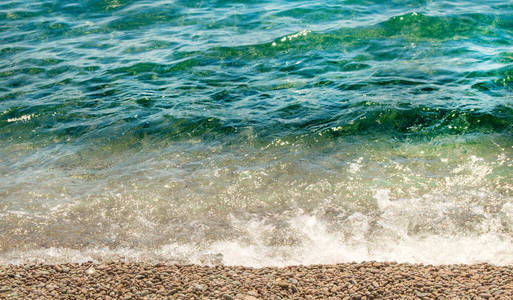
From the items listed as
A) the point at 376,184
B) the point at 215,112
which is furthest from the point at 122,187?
the point at 376,184

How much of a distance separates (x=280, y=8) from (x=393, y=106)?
30.1 feet

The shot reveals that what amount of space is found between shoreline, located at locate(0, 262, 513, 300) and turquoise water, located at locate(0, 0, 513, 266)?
53cm

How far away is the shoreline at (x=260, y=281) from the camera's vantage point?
5.69 metres

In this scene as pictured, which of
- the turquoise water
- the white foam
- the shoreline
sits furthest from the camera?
the turquoise water

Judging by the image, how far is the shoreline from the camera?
5.69 meters

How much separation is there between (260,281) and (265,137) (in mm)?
4782

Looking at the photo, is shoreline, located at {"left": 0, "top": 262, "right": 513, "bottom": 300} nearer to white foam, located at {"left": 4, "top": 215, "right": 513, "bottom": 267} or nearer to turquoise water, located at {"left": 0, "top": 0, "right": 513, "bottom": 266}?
white foam, located at {"left": 4, "top": 215, "right": 513, "bottom": 267}

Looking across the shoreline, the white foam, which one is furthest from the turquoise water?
the shoreline

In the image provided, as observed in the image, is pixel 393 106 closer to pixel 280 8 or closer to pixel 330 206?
pixel 330 206

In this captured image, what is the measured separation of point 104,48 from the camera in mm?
15898

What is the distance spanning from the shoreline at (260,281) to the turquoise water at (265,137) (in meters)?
0.53

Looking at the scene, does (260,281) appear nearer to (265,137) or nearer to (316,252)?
(316,252)

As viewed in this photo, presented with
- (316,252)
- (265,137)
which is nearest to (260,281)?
(316,252)

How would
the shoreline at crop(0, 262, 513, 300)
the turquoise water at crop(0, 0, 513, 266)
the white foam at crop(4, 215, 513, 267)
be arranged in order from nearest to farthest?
the shoreline at crop(0, 262, 513, 300) → the white foam at crop(4, 215, 513, 267) → the turquoise water at crop(0, 0, 513, 266)
